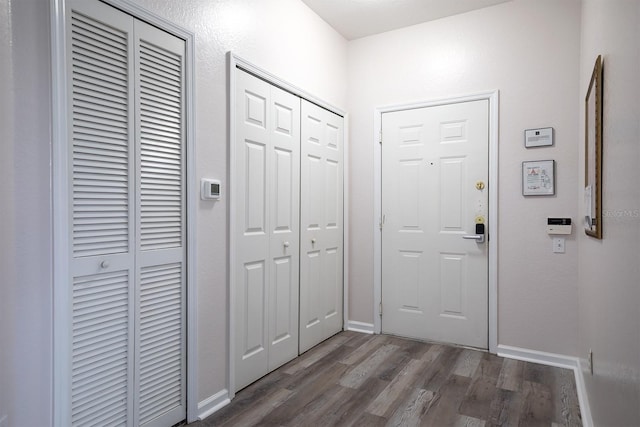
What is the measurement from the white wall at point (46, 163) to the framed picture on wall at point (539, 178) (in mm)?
1920

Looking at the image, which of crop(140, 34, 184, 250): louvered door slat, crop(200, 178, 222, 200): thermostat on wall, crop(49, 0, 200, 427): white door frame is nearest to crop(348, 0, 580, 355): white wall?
crop(200, 178, 222, 200): thermostat on wall

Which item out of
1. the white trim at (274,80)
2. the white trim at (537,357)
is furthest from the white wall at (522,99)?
the white trim at (274,80)

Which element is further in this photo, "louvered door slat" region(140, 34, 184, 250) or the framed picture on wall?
the framed picture on wall

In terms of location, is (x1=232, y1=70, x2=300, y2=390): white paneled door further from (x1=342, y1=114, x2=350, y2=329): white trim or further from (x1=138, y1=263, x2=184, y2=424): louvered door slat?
(x1=342, y1=114, x2=350, y2=329): white trim

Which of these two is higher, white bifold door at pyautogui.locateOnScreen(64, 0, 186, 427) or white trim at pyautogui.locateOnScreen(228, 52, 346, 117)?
white trim at pyautogui.locateOnScreen(228, 52, 346, 117)

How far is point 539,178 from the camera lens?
9.62 ft

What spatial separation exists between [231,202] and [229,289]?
0.53 m

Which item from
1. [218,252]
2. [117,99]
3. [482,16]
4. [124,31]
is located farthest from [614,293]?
[482,16]

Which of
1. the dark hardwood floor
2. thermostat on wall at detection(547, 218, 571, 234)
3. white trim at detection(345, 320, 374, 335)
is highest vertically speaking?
thermostat on wall at detection(547, 218, 571, 234)

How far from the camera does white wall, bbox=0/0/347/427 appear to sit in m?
1.37

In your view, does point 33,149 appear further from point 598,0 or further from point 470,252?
point 470,252

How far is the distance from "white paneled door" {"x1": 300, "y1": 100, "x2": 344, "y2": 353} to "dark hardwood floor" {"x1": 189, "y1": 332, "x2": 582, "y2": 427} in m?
0.34

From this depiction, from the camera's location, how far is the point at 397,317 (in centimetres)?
355

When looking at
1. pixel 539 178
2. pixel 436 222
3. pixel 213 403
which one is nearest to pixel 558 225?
pixel 539 178
